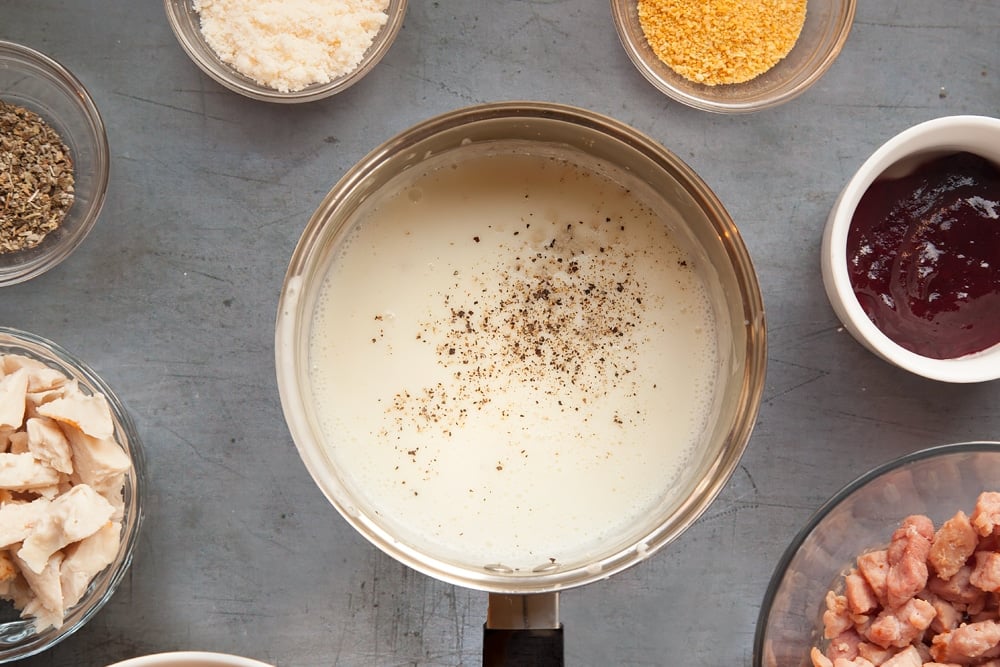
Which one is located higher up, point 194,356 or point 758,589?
point 194,356

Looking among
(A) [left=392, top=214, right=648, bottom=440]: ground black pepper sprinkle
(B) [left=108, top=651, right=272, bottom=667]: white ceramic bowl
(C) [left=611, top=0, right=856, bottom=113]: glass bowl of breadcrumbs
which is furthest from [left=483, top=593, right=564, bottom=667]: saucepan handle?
(C) [left=611, top=0, right=856, bottom=113]: glass bowl of breadcrumbs

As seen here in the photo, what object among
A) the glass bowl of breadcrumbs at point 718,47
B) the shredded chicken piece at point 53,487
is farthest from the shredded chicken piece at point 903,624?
the shredded chicken piece at point 53,487

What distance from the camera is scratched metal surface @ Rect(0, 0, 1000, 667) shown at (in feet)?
3.94

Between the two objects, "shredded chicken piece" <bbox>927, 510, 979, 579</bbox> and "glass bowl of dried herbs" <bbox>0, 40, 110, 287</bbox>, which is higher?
"glass bowl of dried herbs" <bbox>0, 40, 110, 287</bbox>

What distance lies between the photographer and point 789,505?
121 cm

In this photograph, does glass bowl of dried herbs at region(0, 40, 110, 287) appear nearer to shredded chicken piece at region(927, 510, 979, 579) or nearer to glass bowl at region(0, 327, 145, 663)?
glass bowl at region(0, 327, 145, 663)

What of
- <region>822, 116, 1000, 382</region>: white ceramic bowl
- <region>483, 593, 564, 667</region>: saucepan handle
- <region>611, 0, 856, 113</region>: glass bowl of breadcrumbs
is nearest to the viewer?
<region>483, 593, 564, 667</region>: saucepan handle

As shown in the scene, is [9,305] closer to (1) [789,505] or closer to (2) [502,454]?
(2) [502,454]

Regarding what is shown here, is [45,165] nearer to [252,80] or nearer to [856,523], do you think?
[252,80]

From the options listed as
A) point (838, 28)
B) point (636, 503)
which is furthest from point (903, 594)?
point (838, 28)

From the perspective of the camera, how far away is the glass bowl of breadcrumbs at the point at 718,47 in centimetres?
118

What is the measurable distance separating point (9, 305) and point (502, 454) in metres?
0.72

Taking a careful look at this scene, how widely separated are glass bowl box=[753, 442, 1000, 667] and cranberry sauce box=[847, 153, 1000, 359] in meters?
0.14

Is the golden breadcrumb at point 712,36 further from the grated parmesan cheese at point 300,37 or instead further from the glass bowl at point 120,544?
the glass bowl at point 120,544
